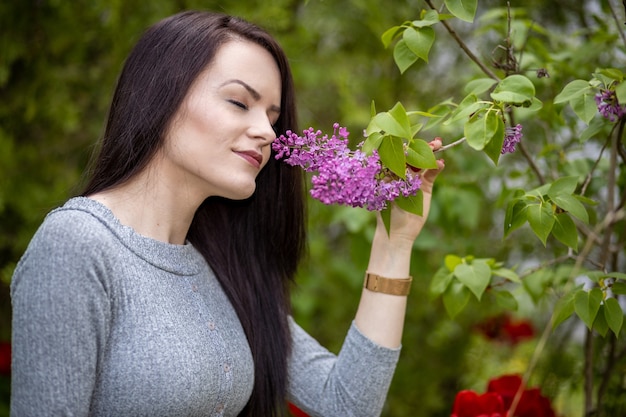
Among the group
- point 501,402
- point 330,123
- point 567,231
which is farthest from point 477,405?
point 330,123

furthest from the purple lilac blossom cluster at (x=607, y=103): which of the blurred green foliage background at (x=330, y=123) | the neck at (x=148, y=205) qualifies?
the neck at (x=148, y=205)

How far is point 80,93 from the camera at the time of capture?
234cm

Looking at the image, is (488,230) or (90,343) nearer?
(90,343)

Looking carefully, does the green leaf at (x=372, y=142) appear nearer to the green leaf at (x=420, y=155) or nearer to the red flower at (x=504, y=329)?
the green leaf at (x=420, y=155)

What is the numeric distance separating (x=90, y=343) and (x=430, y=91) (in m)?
1.89

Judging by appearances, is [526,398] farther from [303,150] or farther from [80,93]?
[80,93]

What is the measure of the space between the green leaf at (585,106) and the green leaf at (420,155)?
9.6 inches

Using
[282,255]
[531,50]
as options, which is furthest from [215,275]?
[531,50]

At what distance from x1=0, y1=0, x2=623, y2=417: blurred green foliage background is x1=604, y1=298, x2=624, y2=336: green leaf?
26.7 inches

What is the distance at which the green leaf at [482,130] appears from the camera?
3.19ft

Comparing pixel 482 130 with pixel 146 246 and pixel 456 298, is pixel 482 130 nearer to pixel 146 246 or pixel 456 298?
pixel 456 298

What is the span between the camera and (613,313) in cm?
108

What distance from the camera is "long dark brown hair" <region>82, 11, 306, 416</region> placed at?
1.26m

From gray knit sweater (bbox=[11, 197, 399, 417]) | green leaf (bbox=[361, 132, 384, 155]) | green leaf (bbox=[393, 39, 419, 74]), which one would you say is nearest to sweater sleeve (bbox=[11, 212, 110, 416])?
gray knit sweater (bbox=[11, 197, 399, 417])
